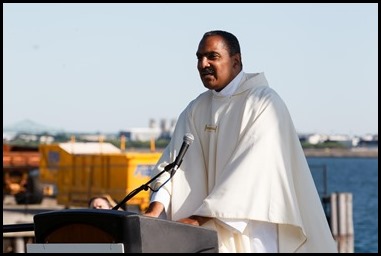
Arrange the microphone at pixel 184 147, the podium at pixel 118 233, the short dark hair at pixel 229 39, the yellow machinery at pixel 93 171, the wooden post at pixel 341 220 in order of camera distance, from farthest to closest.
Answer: the yellow machinery at pixel 93 171
the wooden post at pixel 341 220
the short dark hair at pixel 229 39
the microphone at pixel 184 147
the podium at pixel 118 233

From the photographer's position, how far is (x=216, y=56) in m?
5.10

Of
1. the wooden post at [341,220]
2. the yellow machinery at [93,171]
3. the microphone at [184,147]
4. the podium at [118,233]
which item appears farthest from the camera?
the yellow machinery at [93,171]

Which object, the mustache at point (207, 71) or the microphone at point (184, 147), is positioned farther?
the mustache at point (207, 71)

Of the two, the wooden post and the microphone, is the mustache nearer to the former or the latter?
the microphone

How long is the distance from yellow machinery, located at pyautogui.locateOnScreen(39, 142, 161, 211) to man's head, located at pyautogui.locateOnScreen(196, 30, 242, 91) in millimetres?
18566

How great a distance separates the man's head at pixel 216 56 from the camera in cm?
510

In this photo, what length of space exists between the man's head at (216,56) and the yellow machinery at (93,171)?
60.9 feet

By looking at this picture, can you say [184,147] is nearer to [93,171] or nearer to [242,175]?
[242,175]

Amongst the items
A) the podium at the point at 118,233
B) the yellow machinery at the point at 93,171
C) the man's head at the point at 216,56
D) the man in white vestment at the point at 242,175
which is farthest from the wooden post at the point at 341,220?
the podium at the point at 118,233

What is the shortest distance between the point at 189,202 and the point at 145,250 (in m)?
0.87

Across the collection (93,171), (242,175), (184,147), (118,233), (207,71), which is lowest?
(93,171)

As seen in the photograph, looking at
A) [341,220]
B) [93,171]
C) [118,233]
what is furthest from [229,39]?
[93,171]

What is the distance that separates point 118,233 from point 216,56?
3.22ft

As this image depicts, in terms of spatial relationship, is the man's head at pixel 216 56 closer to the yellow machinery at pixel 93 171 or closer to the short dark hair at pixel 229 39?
the short dark hair at pixel 229 39
